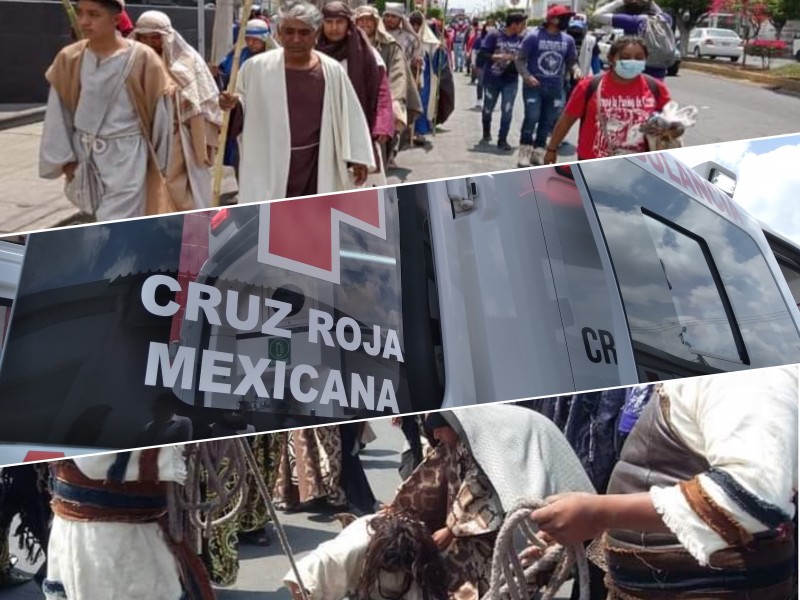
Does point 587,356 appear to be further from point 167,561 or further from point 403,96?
point 403,96

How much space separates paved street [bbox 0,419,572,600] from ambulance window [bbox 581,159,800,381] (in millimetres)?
727

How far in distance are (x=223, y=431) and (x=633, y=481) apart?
0.87m

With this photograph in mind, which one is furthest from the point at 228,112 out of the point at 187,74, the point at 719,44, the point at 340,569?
the point at 719,44

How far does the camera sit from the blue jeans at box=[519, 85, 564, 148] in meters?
10.5

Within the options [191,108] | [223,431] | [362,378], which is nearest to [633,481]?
[362,378]

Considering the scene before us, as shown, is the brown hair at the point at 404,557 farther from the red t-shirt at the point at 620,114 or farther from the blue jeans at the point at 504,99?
the blue jeans at the point at 504,99

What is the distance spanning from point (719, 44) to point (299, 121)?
106 ft

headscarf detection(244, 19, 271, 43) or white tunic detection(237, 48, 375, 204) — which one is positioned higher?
white tunic detection(237, 48, 375, 204)

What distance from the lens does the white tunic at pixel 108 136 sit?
5.48 meters

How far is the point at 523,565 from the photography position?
2.18 metres

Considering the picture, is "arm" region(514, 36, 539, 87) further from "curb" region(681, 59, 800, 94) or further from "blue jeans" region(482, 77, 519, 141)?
"curb" region(681, 59, 800, 94)

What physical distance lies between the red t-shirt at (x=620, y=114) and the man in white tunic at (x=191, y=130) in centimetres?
215

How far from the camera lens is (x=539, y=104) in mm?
10570

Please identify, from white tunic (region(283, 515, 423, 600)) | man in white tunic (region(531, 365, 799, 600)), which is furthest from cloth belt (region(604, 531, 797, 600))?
white tunic (region(283, 515, 423, 600))
